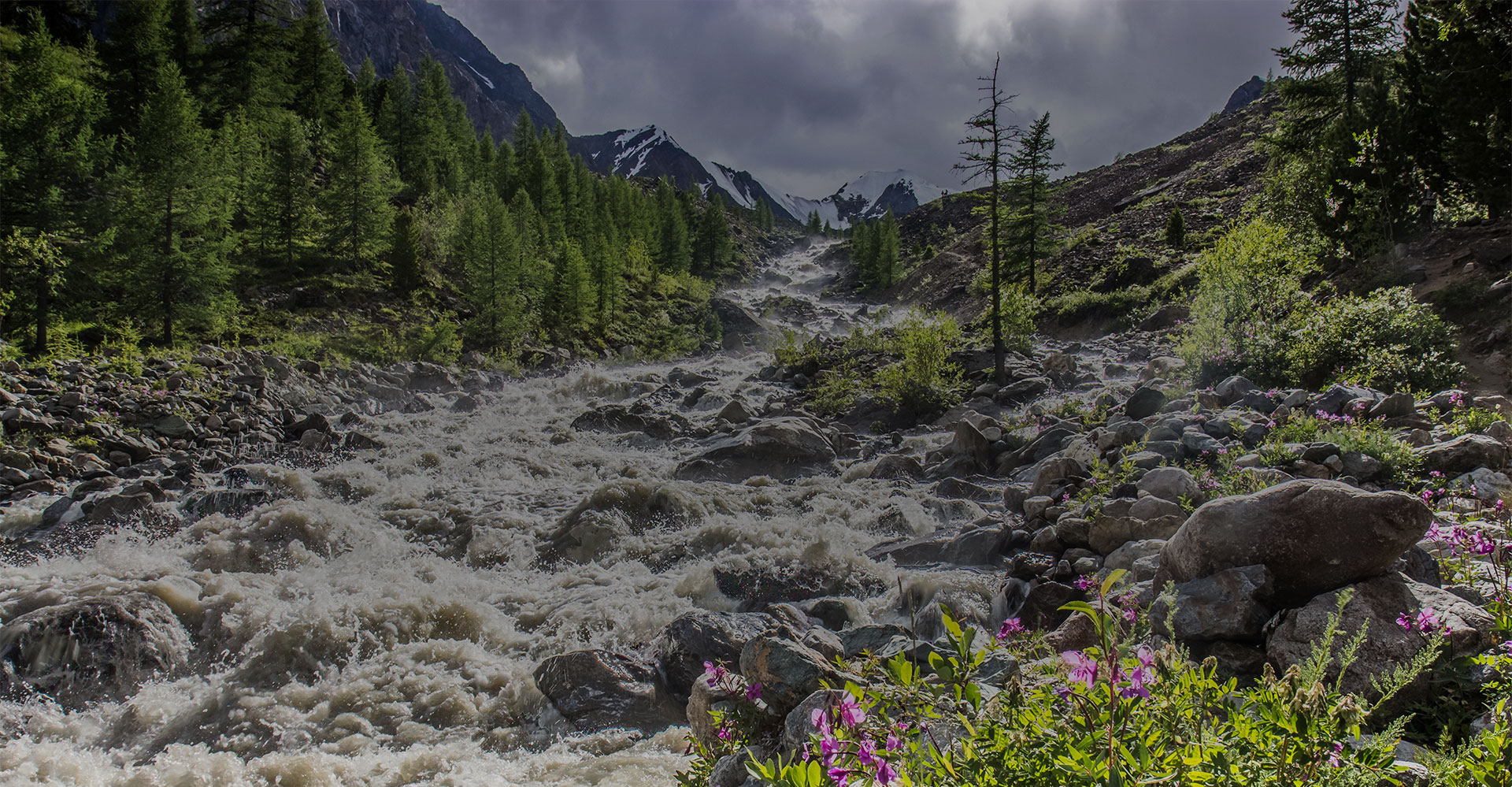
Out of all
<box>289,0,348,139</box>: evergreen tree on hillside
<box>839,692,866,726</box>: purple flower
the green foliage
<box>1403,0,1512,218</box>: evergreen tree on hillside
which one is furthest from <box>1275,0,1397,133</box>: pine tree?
<box>289,0,348,139</box>: evergreen tree on hillside

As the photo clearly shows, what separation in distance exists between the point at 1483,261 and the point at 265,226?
1500 inches

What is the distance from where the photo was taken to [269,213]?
990 inches

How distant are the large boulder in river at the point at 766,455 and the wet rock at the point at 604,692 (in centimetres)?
678

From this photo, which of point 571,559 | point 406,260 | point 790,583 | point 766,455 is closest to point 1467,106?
point 766,455

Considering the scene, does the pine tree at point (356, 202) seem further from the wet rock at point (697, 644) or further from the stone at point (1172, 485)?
the stone at point (1172, 485)

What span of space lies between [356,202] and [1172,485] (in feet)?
105

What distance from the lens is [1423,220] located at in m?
15.8

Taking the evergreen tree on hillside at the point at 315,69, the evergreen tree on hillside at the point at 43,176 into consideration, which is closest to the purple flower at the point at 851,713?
the evergreen tree on hillside at the point at 43,176

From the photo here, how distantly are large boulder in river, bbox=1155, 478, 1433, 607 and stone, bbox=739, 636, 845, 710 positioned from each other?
8.97 feet

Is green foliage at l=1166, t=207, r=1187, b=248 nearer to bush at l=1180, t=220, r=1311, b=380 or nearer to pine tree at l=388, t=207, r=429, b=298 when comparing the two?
bush at l=1180, t=220, r=1311, b=380

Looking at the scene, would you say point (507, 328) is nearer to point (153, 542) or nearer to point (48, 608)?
point (153, 542)

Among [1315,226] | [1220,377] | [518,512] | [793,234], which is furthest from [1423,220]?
[793,234]

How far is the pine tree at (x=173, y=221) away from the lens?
56.1 feet

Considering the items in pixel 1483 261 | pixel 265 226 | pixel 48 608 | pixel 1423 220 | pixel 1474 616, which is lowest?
pixel 48 608
